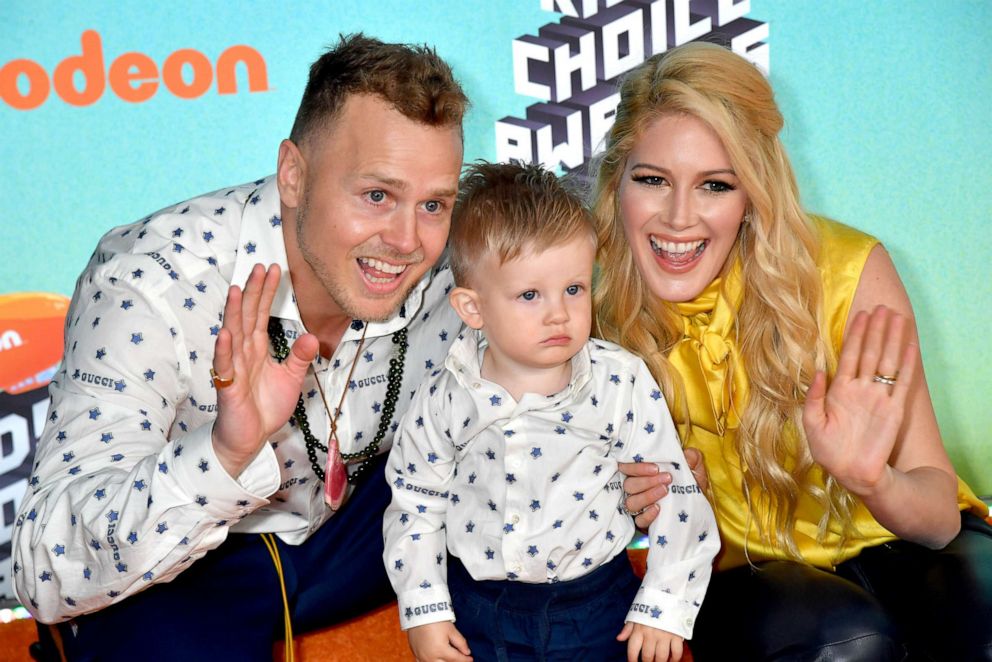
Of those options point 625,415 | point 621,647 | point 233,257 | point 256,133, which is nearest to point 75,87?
point 256,133

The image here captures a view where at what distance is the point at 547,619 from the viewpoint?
5.89 feet

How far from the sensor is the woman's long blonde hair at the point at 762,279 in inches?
76.8

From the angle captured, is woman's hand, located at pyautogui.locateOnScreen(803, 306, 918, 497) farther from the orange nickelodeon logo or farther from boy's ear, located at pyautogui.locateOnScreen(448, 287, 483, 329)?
the orange nickelodeon logo

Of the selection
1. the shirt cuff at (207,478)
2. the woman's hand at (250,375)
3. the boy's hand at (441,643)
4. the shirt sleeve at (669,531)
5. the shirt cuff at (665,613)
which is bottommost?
the boy's hand at (441,643)

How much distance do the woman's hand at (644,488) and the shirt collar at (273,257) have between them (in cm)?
50

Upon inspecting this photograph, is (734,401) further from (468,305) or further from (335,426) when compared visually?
(335,426)

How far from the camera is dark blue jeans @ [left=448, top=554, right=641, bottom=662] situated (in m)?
1.80

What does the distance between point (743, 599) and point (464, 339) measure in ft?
2.18

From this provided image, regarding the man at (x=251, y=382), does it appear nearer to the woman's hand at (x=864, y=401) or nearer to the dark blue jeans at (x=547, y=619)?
the dark blue jeans at (x=547, y=619)

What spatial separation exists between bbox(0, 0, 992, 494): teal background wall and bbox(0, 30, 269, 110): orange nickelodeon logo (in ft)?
0.07

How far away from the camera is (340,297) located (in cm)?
192

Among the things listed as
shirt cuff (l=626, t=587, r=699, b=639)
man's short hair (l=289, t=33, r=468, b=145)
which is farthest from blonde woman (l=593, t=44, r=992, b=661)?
man's short hair (l=289, t=33, r=468, b=145)

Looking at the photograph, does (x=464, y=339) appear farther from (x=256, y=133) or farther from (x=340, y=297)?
(x=256, y=133)

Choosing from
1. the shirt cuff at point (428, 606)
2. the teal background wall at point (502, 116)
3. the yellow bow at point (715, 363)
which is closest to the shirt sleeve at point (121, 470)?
the shirt cuff at point (428, 606)
